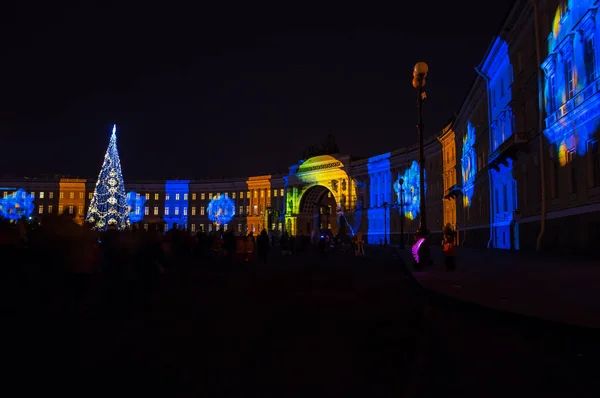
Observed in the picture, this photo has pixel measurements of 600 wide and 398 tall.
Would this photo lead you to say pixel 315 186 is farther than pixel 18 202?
No

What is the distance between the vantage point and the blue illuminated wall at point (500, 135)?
1233 inches

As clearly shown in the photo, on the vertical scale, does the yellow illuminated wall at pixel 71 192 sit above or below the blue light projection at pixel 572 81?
above

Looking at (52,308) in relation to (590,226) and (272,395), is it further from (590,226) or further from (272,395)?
(590,226)

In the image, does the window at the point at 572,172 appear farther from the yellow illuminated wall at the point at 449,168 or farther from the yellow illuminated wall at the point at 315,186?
the yellow illuminated wall at the point at 315,186

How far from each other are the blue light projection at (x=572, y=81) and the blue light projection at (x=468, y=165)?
20.0m

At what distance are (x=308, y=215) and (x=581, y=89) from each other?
295 ft

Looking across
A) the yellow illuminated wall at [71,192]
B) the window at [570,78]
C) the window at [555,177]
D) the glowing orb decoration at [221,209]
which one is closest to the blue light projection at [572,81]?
the window at [570,78]

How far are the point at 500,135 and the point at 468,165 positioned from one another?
42.9 ft

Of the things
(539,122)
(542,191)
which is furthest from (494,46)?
(542,191)

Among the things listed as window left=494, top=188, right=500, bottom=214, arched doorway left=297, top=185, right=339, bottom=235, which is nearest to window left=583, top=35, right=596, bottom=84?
window left=494, top=188, right=500, bottom=214

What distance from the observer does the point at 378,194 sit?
9050 centimetres

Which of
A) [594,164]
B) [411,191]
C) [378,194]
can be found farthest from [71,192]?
[594,164]

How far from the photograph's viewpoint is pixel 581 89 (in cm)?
2022

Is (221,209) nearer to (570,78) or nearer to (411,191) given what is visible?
(411,191)
